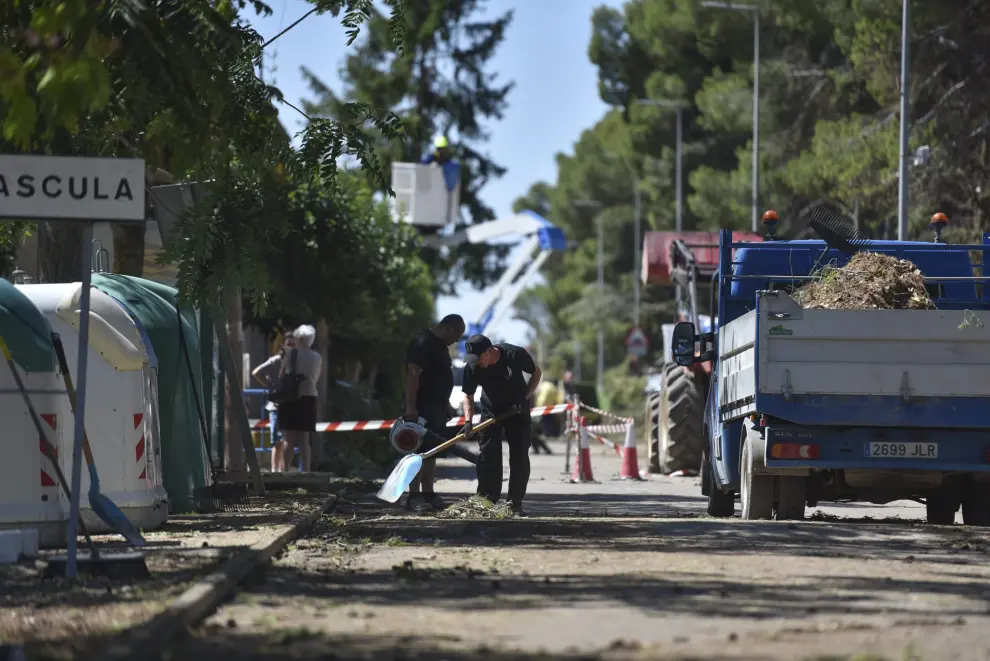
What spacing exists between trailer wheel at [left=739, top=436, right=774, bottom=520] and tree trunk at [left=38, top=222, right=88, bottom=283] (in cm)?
598

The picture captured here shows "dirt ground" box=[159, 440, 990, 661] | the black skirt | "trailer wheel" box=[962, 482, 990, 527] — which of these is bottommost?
"dirt ground" box=[159, 440, 990, 661]

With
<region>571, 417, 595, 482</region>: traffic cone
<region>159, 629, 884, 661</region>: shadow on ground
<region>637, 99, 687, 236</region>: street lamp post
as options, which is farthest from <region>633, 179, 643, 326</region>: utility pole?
<region>159, 629, 884, 661</region>: shadow on ground

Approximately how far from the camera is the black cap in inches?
604

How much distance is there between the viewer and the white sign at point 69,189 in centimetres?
948

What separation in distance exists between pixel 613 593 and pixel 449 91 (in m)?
46.5

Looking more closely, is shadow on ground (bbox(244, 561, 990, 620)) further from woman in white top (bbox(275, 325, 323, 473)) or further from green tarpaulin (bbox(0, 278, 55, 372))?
woman in white top (bbox(275, 325, 323, 473))

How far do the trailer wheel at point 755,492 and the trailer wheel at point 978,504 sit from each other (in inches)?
62.3

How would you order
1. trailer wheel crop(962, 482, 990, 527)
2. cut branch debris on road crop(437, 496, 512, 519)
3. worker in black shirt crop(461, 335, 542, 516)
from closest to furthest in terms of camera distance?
trailer wheel crop(962, 482, 990, 527) < cut branch debris on road crop(437, 496, 512, 519) < worker in black shirt crop(461, 335, 542, 516)

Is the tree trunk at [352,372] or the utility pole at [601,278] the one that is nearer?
the tree trunk at [352,372]

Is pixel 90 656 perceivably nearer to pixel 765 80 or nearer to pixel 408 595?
pixel 408 595

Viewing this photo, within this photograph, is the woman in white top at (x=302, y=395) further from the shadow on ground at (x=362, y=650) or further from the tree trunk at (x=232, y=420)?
the shadow on ground at (x=362, y=650)

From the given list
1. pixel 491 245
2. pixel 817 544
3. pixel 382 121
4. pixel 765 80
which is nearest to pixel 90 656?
pixel 817 544

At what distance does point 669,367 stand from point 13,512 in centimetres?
1393

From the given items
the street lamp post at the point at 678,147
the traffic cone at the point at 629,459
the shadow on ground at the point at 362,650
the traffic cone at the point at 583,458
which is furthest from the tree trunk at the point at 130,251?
the street lamp post at the point at 678,147
